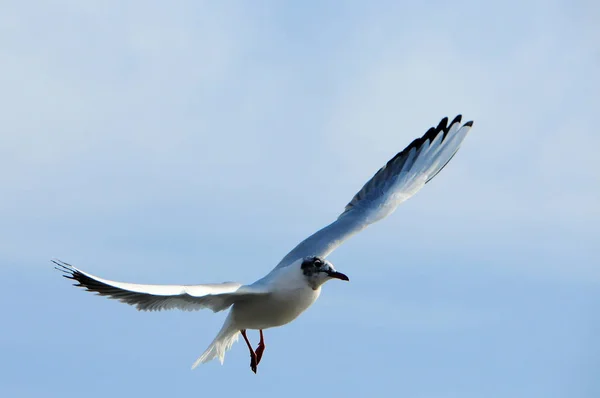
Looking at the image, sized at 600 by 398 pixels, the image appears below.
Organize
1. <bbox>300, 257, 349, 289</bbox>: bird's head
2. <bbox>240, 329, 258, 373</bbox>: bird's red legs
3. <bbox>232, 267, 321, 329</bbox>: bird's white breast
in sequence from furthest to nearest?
<bbox>240, 329, 258, 373</bbox>: bird's red legs → <bbox>300, 257, 349, 289</bbox>: bird's head → <bbox>232, 267, 321, 329</bbox>: bird's white breast

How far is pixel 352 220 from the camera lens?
12734 millimetres

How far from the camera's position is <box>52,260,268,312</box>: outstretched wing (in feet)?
28.3

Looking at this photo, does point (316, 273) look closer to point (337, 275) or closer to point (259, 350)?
point (337, 275)

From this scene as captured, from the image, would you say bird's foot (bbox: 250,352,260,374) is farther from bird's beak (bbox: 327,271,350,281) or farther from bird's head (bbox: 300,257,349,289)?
bird's beak (bbox: 327,271,350,281)

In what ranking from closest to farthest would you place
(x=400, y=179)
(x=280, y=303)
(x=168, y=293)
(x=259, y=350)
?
1. (x=168, y=293)
2. (x=280, y=303)
3. (x=259, y=350)
4. (x=400, y=179)

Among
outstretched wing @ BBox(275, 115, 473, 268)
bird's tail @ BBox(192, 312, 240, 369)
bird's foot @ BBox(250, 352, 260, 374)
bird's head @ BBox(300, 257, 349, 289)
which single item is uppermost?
outstretched wing @ BBox(275, 115, 473, 268)

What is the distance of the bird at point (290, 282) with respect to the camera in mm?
9234

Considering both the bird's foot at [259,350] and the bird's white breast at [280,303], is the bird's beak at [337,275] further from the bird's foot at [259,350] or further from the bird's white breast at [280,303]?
the bird's foot at [259,350]

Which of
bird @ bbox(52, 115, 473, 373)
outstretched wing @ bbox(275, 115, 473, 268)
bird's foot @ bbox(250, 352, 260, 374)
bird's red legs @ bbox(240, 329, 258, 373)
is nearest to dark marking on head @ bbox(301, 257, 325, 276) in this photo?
bird @ bbox(52, 115, 473, 373)

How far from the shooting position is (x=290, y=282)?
1012 cm

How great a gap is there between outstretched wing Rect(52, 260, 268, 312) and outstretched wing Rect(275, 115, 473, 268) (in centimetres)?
250

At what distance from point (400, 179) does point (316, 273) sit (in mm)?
3775

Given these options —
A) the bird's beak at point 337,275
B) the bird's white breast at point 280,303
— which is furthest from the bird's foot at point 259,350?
the bird's beak at point 337,275

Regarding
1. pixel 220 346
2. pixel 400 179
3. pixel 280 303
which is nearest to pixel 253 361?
pixel 220 346
